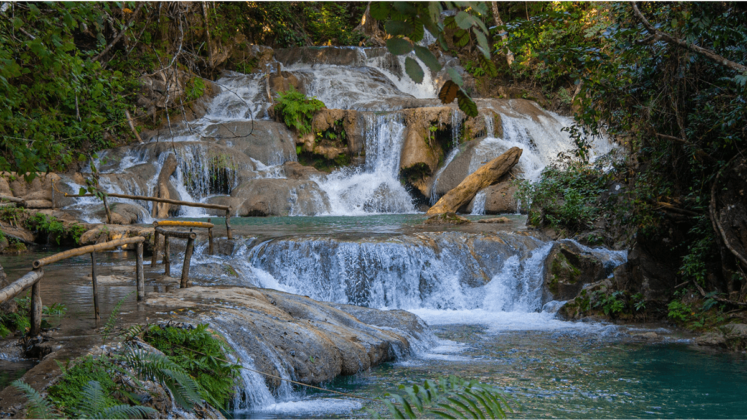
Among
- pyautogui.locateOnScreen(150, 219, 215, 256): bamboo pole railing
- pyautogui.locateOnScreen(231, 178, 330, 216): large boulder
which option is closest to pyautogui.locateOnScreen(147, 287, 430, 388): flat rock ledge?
pyautogui.locateOnScreen(150, 219, 215, 256): bamboo pole railing

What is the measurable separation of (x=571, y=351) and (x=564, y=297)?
2.78 m

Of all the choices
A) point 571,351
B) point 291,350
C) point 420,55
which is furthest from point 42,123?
point 571,351

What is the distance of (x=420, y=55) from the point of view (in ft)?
4.91

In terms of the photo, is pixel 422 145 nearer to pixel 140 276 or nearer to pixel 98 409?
pixel 140 276

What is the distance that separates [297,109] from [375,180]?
178 inches

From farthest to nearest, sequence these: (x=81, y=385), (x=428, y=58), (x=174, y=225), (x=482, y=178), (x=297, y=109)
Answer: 1. (x=297, y=109)
2. (x=482, y=178)
3. (x=174, y=225)
4. (x=81, y=385)
5. (x=428, y=58)

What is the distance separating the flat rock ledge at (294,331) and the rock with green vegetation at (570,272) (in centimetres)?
327

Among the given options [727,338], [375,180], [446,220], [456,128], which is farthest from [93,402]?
[456,128]

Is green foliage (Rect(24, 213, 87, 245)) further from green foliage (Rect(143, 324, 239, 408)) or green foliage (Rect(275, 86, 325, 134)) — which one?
green foliage (Rect(275, 86, 325, 134))

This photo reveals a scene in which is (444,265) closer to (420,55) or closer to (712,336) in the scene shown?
(712,336)

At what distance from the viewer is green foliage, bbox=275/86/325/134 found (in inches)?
875

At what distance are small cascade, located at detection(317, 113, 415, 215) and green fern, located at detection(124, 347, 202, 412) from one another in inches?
597

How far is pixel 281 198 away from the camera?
1822 cm

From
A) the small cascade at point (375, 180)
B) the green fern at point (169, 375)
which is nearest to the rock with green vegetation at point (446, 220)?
the small cascade at point (375, 180)
